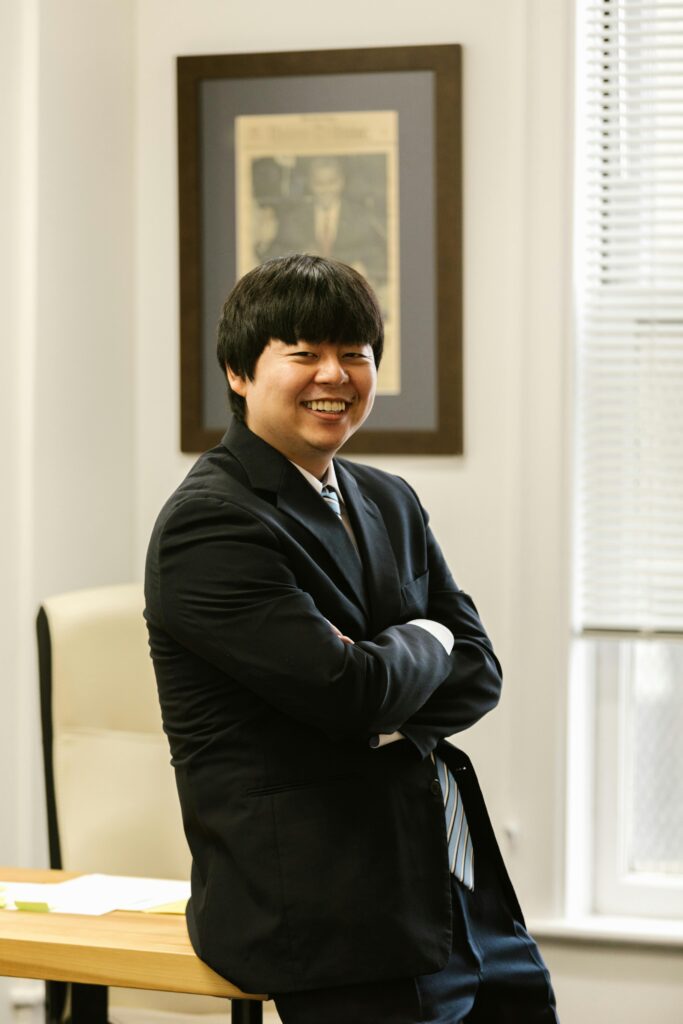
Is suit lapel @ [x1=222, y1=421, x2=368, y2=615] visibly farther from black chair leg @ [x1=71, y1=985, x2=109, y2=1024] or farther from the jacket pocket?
black chair leg @ [x1=71, y1=985, x2=109, y2=1024]

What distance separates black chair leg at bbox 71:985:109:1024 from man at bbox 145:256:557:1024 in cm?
33

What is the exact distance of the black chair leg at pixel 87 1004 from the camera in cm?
180

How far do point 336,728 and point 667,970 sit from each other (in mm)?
1431

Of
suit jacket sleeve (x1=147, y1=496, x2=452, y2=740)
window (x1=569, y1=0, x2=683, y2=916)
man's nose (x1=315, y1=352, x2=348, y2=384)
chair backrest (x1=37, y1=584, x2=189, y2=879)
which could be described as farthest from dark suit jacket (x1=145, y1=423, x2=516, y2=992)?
window (x1=569, y1=0, x2=683, y2=916)

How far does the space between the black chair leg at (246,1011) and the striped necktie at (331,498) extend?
2.07ft

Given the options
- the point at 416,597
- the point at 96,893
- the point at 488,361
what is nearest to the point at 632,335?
the point at 488,361

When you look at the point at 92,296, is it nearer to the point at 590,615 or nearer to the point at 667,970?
the point at 590,615

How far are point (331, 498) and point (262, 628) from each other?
292 millimetres

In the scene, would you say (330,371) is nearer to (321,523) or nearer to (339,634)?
(321,523)

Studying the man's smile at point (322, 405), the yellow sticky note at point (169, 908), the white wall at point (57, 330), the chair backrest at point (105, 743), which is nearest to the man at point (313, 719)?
the man's smile at point (322, 405)

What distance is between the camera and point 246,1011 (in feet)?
5.09

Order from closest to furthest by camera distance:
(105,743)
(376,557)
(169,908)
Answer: (376,557) < (169,908) < (105,743)

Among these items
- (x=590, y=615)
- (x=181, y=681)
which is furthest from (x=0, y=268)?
(x=590, y=615)

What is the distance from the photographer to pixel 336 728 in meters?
1.45
